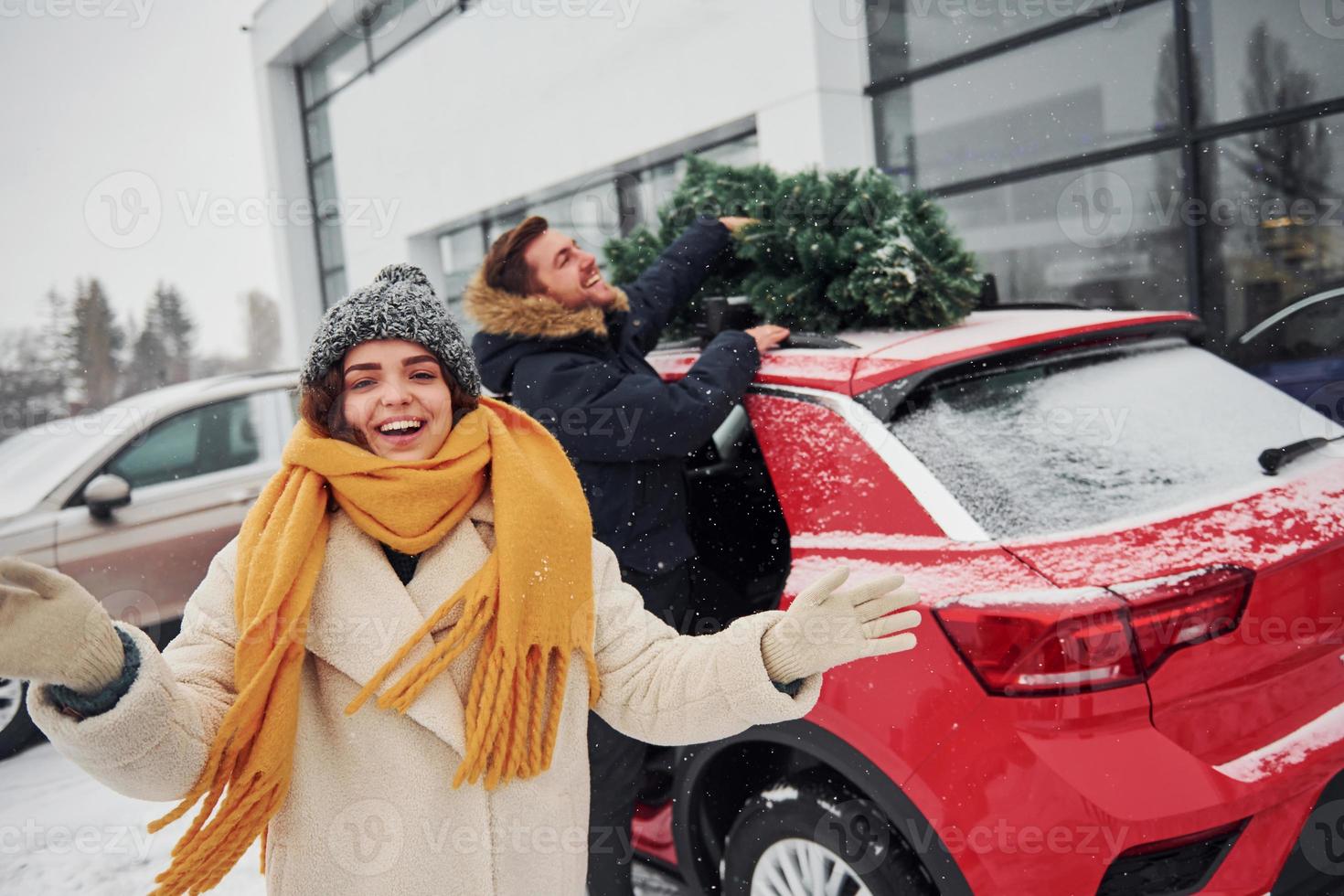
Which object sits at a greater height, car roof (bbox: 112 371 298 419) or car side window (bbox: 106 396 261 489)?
car roof (bbox: 112 371 298 419)

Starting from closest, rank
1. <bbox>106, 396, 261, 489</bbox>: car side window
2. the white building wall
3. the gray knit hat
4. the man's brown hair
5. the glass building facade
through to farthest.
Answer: the gray knit hat → the man's brown hair → <bbox>106, 396, 261, 489</bbox>: car side window → the glass building facade → the white building wall

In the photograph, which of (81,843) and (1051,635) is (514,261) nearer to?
(1051,635)

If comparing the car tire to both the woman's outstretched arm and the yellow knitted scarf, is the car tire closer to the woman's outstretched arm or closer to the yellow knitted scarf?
the yellow knitted scarf

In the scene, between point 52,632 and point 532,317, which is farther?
point 532,317

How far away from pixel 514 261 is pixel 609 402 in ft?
1.96

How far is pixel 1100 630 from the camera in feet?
5.31

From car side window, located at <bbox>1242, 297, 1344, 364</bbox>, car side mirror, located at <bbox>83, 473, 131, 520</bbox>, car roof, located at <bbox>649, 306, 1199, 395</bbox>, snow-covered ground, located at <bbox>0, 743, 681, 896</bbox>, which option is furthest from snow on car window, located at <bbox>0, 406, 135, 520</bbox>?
car side window, located at <bbox>1242, 297, 1344, 364</bbox>

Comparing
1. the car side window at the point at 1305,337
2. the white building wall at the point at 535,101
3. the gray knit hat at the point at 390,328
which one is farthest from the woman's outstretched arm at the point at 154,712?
the car side window at the point at 1305,337

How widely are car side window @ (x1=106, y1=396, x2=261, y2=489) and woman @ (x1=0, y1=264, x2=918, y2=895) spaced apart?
3.94 metres

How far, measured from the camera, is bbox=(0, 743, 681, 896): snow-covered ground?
9.87ft

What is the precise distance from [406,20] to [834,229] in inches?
473

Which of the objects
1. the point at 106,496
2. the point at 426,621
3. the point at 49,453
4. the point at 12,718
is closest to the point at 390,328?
the point at 426,621

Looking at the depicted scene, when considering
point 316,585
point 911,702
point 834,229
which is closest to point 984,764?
point 911,702

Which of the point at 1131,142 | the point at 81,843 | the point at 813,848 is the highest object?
the point at 1131,142
